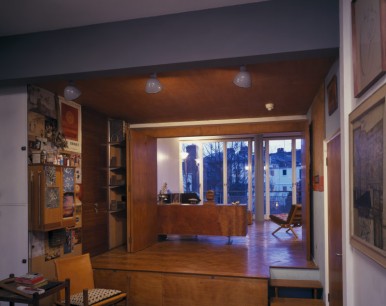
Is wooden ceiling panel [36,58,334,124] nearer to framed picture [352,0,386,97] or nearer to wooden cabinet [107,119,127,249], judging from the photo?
wooden cabinet [107,119,127,249]

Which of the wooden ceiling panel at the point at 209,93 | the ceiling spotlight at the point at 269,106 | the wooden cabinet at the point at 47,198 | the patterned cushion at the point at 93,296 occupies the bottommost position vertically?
the patterned cushion at the point at 93,296

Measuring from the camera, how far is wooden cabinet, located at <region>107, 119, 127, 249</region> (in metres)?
6.59

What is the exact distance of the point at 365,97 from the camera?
1985mm

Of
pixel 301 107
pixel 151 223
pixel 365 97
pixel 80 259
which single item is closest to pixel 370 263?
pixel 365 97

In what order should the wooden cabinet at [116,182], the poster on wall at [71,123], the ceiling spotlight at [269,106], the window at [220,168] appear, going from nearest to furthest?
the poster on wall at [71,123], the ceiling spotlight at [269,106], the wooden cabinet at [116,182], the window at [220,168]

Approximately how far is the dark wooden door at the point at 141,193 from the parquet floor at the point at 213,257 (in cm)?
24

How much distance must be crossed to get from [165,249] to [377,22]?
5599 millimetres

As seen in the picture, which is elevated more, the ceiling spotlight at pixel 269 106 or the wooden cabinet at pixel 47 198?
the ceiling spotlight at pixel 269 106

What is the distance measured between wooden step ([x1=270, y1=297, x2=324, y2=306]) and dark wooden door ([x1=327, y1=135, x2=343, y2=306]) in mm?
527

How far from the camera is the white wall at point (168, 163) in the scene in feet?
32.9

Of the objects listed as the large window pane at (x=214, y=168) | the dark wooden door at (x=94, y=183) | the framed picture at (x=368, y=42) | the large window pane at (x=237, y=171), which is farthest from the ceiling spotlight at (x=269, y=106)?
the large window pane at (x=214, y=168)

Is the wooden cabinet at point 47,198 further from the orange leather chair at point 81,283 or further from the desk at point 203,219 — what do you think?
the desk at point 203,219

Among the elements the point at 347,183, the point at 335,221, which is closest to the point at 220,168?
the point at 335,221

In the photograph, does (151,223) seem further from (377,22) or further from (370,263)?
(377,22)
